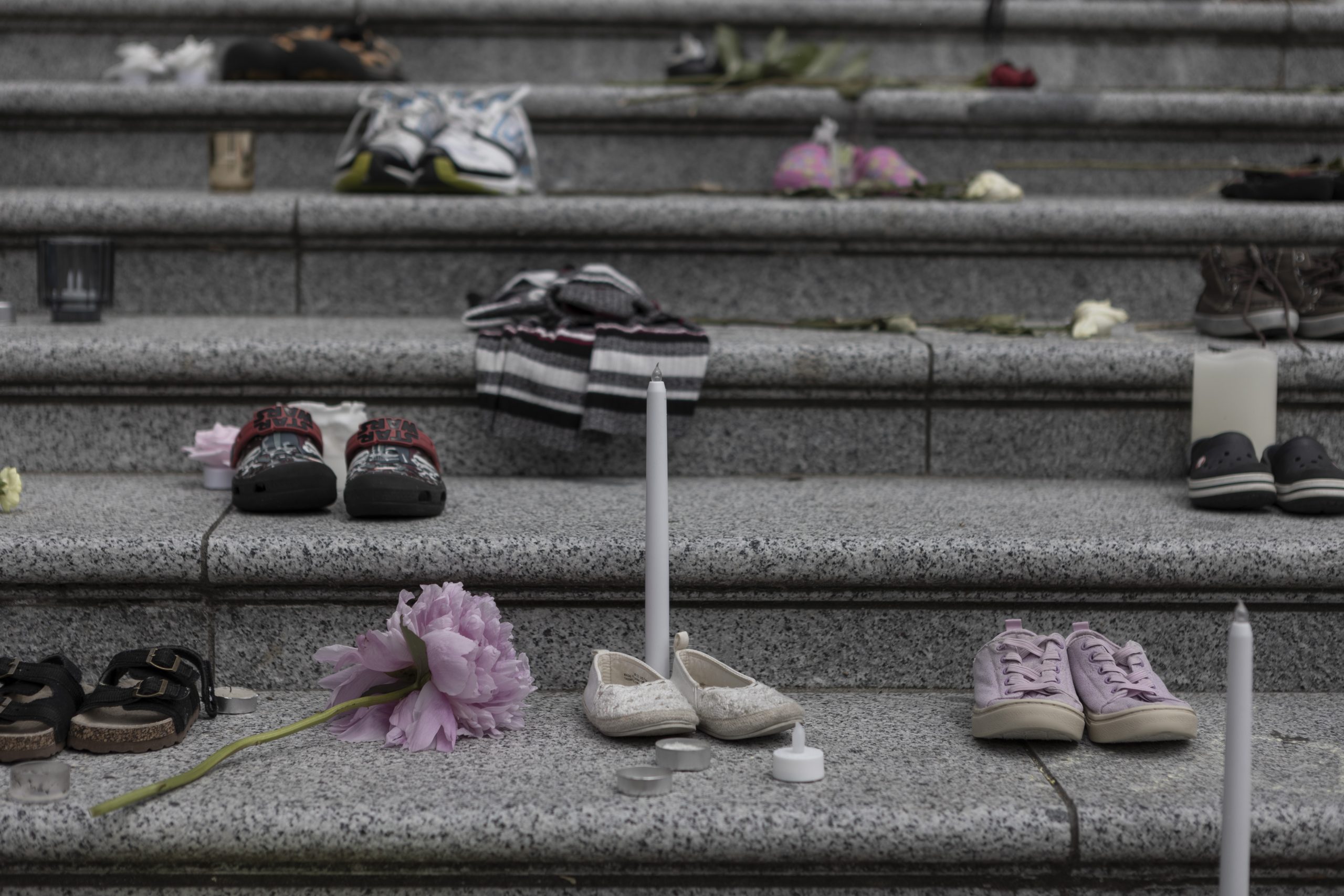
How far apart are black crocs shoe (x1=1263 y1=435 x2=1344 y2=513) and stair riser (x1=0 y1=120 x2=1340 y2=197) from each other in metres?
1.20

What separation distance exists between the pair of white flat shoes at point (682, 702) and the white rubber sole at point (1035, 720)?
0.23 metres

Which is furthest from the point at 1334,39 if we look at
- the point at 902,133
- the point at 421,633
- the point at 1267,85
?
the point at 421,633

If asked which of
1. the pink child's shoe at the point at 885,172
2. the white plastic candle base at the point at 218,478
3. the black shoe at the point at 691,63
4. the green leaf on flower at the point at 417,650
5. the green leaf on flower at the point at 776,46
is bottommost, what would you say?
the green leaf on flower at the point at 417,650

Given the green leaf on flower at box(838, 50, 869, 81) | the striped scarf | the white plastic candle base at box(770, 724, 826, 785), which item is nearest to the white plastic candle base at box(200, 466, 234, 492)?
the striped scarf

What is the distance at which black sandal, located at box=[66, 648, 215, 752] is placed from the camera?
1.42m

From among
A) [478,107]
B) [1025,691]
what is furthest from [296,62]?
[1025,691]

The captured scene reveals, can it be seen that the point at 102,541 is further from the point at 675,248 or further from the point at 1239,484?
the point at 1239,484

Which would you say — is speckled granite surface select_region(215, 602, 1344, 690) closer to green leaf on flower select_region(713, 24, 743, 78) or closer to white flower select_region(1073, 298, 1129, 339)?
white flower select_region(1073, 298, 1129, 339)

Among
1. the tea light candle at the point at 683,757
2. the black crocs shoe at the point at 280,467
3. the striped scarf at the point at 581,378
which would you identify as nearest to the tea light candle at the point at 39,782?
the black crocs shoe at the point at 280,467

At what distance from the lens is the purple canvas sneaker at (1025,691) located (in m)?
1.43

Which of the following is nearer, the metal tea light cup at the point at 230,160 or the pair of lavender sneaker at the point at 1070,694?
the pair of lavender sneaker at the point at 1070,694

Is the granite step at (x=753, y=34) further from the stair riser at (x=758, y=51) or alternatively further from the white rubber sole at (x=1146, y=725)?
the white rubber sole at (x=1146, y=725)

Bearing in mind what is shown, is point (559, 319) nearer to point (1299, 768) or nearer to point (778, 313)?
point (778, 313)

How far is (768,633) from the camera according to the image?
169cm
